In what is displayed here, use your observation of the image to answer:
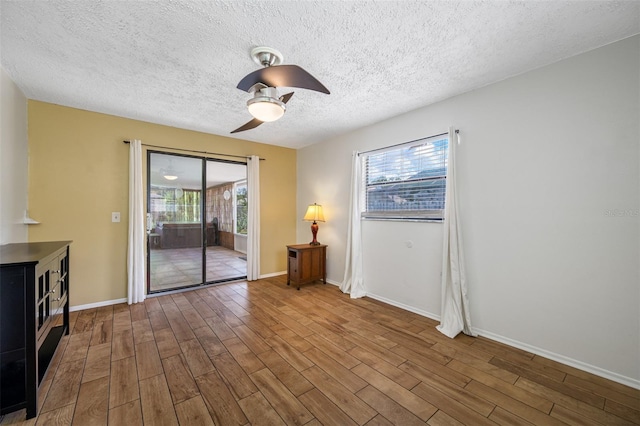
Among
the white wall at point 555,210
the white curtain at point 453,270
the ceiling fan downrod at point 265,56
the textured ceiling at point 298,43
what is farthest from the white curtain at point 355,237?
the ceiling fan downrod at point 265,56

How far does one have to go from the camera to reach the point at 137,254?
3477 mm

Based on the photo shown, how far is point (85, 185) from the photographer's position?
10.7 ft

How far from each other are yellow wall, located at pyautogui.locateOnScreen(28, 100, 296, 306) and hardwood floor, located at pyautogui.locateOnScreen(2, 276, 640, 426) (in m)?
0.63

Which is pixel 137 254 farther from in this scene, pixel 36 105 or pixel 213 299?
pixel 36 105

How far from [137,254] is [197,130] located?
2.10 meters

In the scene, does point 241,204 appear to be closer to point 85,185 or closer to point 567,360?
point 85,185

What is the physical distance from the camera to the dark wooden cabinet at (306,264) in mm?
4109

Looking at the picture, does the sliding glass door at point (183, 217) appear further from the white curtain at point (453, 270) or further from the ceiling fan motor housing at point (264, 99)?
the white curtain at point (453, 270)

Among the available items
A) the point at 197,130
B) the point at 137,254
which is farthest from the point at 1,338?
the point at 197,130

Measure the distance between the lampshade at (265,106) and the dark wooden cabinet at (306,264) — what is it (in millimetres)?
2455

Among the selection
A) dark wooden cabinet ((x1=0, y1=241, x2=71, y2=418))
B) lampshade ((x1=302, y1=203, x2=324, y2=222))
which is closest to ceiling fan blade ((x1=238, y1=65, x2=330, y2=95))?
dark wooden cabinet ((x1=0, y1=241, x2=71, y2=418))

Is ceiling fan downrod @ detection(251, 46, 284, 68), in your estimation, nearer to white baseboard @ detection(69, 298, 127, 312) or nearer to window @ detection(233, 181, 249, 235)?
window @ detection(233, 181, 249, 235)

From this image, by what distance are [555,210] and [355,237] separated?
7.55 ft

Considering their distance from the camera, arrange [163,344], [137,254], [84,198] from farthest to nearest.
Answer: [137,254], [84,198], [163,344]
